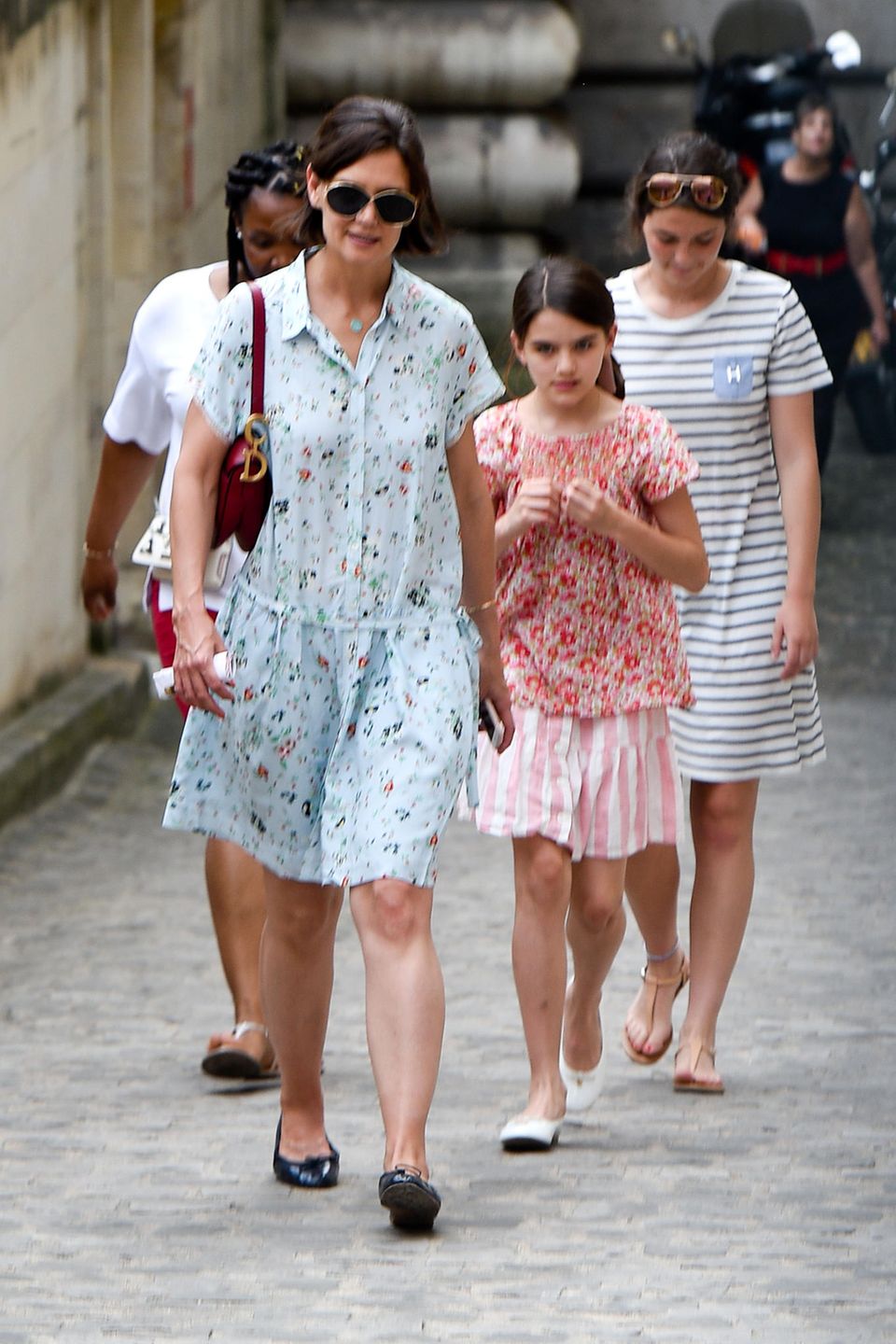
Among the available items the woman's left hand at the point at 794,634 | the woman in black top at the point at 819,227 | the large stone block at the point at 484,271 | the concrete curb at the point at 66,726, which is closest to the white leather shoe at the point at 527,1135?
the woman's left hand at the point at 794,634

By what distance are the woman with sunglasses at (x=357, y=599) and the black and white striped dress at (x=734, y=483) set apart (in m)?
0.92

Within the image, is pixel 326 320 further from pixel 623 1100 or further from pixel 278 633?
pixel 623 1100

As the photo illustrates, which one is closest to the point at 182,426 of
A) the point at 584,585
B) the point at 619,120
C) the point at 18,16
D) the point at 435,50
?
the point at 584,585

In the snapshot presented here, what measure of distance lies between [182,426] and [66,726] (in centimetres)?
348

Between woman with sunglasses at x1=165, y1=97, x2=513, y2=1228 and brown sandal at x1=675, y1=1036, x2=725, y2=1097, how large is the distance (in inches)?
43.6

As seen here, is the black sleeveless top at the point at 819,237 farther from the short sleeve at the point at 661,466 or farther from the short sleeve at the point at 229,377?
the short sleeve at the point at 229,377

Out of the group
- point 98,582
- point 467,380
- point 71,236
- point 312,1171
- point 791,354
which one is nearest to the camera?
point 467,380

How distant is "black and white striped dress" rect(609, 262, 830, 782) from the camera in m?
5.23

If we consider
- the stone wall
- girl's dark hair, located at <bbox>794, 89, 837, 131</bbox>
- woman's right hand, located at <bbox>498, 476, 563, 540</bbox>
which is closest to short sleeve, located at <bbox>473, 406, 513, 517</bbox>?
woman's right hand, located at <bbox>498, 476, 563, 540</bbox>

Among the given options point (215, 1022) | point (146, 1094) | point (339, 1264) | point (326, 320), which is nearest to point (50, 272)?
point (215, 1022)

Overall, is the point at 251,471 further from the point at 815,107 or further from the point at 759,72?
the point at 759,72

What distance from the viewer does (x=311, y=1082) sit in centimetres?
455

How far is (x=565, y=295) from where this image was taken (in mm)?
4773

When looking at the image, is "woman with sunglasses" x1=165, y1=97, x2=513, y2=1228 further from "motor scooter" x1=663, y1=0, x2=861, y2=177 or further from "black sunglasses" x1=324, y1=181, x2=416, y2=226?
"motor scooter" x1=663, y1=0, x2=861, y2=177
